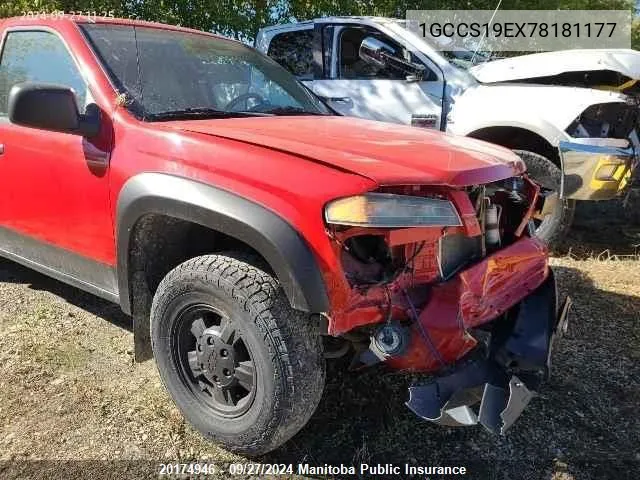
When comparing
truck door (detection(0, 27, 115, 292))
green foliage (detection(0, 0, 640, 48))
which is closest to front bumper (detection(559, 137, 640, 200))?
truck door (detection(0, 27, 115, 292))

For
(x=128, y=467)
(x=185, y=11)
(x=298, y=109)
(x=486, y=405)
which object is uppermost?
(x=185, y=11)

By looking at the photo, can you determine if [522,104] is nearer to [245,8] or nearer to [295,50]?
[295,50]

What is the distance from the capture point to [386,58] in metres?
5.35

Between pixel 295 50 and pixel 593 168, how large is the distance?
363 cm

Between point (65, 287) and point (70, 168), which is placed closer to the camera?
point (70, 168)

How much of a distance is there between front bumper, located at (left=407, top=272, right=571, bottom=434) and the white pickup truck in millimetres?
Result: 1500

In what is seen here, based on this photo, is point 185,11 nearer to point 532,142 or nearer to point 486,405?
point 532,142

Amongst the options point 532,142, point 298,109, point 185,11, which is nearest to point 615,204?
point 532,142

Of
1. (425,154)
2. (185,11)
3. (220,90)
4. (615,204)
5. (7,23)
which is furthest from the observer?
(185,11)

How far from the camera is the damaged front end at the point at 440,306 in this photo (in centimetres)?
198

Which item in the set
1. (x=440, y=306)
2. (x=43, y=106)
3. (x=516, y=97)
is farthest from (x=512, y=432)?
(x=516, y=97)

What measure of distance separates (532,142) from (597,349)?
226cm

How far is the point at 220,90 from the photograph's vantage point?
310 cm

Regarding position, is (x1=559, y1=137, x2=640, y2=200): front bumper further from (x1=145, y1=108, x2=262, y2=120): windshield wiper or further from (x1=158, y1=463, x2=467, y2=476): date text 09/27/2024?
(x1=158, y1=463, x2=467, y2=476): date text 09/27/2024
